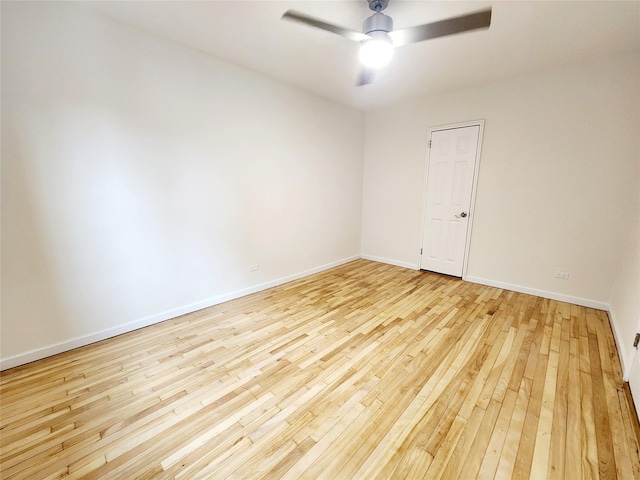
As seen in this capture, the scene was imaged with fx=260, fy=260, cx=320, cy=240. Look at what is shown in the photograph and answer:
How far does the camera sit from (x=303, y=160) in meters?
3.71

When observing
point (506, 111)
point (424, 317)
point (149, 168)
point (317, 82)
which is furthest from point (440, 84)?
point (149, 168)

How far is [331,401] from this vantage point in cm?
167

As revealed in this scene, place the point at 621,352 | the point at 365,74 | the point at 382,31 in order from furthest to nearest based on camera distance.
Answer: the point at 365,74 → the point at 621,352 → the point at 382,31

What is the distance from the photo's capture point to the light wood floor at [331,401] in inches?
51.2

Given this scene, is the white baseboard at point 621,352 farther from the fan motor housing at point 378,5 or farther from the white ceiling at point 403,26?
the fan motor housing at point 378,5

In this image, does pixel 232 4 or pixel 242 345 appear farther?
pixel 242 345

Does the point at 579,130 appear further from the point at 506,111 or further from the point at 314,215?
the point at 314,215

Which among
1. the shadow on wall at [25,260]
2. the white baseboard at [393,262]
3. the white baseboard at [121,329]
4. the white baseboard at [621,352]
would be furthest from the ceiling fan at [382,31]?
the white baseboard at [393,262]

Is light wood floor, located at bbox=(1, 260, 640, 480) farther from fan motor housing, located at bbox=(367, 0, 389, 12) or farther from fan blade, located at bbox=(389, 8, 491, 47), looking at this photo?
fan motor housing, located at bbox=(367, 0, 389, 12)

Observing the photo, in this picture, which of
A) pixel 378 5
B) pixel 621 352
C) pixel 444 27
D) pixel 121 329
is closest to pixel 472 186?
pixel 621 352

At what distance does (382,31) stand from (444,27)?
1.34 feet

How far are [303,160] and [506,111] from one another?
2.62 meters

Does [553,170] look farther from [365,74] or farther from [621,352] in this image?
[365,74]

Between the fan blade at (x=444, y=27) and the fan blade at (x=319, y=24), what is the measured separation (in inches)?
9.2
